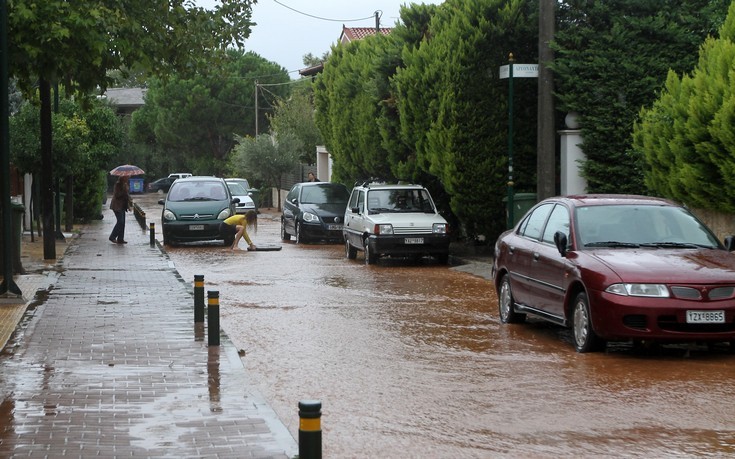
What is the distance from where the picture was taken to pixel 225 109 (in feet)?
282

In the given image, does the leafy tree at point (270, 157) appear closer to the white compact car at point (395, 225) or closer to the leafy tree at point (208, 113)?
the leafy tree at point (208, 113)

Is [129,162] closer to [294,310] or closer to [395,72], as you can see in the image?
[395,72]

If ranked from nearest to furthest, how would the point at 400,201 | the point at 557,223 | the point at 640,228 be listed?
the point at 640,228 → the point at 557,223 → the point at 400,201

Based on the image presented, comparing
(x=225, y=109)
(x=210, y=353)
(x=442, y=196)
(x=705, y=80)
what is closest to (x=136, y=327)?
(x=210, y=353)

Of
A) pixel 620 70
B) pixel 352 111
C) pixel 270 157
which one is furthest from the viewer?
pixel 270 157

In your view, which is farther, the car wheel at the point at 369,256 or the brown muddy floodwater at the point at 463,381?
the car wheel at the point at 369,256

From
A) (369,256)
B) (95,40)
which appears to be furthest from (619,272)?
(369,256)

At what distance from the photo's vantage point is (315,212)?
99.4ft

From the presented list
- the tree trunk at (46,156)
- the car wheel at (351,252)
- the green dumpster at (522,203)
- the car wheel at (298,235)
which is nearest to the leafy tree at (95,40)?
the tree trunk at (46,156)

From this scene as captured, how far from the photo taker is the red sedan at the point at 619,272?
10875 millimetres

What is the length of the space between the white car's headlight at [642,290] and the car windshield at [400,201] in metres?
13.2

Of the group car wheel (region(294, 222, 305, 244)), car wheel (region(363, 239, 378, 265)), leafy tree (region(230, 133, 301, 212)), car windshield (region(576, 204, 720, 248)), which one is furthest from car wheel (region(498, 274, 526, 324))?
leafy tree (region(230, 133, 301, 212))

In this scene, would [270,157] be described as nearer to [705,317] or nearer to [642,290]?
[642,290]

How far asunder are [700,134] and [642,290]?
5.99 meters
